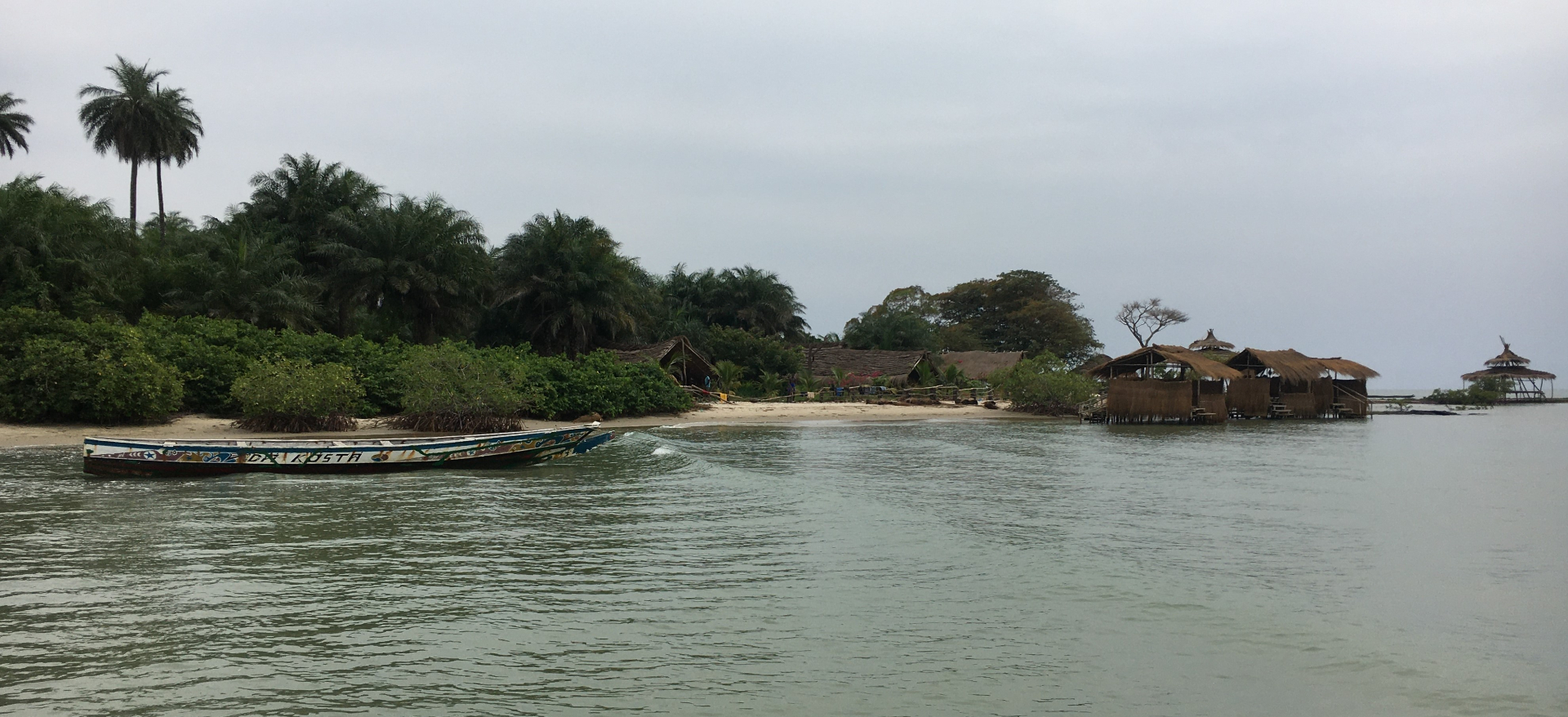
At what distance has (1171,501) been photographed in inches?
592

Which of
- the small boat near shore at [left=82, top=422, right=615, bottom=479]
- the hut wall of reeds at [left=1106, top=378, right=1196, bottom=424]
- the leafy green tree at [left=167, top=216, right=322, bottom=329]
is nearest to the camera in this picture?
the small boat near shore at [left=82, top=422, right=615, bottom=479]

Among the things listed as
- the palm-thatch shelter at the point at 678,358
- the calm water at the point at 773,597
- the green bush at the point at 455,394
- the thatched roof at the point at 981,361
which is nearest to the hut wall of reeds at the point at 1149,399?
the palm-thatch shelter at the point at 678,358

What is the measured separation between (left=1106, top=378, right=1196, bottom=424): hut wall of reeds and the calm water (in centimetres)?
1847

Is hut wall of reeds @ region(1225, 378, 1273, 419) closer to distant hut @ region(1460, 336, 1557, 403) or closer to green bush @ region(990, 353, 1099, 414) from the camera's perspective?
green bush @ region(990, 353, 1099, 414)

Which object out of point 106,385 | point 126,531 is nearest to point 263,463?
point 126,531

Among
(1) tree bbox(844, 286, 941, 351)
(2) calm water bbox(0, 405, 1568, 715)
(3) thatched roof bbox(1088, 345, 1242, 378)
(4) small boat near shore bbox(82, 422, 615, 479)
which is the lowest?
(2) calm water bbox(0, 405, 1568, 715)

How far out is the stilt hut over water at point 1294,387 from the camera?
4025 centimetres

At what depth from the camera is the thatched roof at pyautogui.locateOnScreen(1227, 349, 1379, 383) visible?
40.1 metres

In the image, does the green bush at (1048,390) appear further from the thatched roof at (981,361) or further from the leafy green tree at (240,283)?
the leafy green tree at (240,283)

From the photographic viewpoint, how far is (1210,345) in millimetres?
48656

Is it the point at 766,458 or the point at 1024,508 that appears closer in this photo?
the point at 1024,508

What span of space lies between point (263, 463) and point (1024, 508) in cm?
1216

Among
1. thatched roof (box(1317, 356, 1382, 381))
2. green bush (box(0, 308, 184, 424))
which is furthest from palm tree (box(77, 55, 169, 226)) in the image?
thatched roof (box(1317, 356, 1382, 381))

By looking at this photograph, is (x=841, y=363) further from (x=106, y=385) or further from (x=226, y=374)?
(x=106, y=385)
